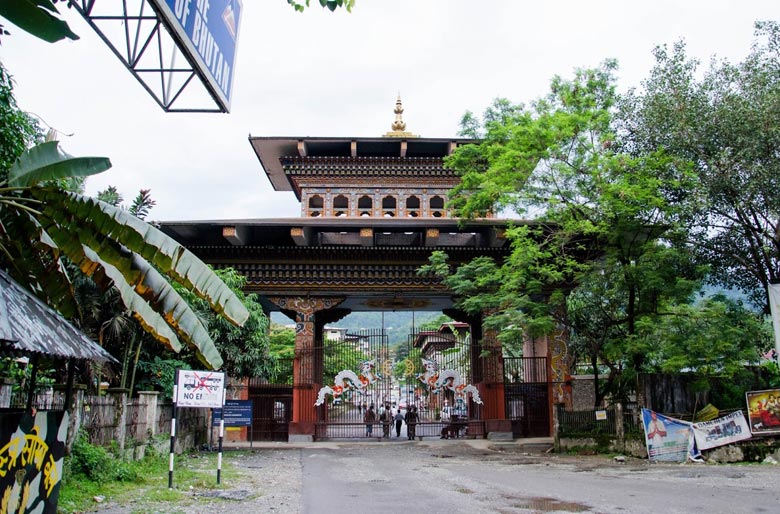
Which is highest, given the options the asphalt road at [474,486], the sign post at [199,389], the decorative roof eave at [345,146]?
the decorative roof eave at [345,146]

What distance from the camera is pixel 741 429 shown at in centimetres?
1555

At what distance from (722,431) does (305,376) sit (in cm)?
1195

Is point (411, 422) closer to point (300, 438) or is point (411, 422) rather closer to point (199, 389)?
point (300, 438)

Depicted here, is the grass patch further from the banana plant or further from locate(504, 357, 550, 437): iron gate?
locate(504, 357, 550, 437): iron gate

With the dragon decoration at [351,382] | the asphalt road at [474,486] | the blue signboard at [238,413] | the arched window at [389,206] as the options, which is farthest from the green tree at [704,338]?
the arched window at [389,206]

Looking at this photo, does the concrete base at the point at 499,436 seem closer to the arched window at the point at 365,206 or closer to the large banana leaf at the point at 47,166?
the arched window at the point at 365,206

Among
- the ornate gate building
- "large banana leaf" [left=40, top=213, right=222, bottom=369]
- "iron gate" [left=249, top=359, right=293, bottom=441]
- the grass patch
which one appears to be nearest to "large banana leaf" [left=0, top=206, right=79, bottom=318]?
"large banana leaf" [left=40, top=213, right=222, bottom=369]

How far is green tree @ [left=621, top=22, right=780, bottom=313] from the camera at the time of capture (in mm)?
17234

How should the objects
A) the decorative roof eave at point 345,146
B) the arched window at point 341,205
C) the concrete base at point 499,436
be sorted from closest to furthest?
the concrete base at point 499,436
the decorative roof eave at point 345,146
the arched window at point 341,205

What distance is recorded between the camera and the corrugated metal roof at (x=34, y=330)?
617 centimetres

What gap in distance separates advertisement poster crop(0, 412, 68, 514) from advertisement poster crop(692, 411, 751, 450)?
13654 millimetres

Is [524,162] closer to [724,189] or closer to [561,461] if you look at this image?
[724,189]

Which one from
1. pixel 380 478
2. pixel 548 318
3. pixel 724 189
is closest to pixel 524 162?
pixel 548 318

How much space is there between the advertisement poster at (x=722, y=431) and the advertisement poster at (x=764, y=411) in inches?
9.1
